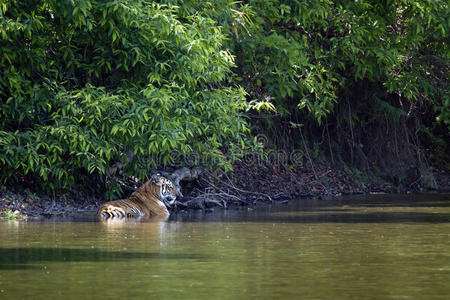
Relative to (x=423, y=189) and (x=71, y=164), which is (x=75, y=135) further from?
(x=423, y=189)

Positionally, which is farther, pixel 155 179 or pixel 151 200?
pixel 155 179

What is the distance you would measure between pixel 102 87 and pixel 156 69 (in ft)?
3.31

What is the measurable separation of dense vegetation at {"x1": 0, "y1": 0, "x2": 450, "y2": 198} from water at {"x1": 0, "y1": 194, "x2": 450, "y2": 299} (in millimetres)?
1820

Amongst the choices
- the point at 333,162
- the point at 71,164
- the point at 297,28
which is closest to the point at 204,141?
the point at 71,164

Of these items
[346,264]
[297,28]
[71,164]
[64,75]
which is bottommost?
[346,264]

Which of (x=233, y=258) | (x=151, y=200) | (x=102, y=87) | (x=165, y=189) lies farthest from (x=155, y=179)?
(x=233, y=258)

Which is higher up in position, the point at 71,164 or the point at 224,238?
the point at 71,164

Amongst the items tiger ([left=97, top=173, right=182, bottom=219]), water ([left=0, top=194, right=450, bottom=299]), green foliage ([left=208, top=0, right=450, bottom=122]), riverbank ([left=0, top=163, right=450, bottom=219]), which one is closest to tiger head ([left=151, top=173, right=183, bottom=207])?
tiger ([left=97, top=173, right=182, bottom=219])

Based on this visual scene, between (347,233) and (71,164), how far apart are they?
6.80m

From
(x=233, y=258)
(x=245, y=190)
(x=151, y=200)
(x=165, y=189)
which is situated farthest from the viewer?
(x=245, y=190)

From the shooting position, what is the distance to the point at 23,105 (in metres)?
16.7

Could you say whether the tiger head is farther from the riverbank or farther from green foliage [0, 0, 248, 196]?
the riverbank

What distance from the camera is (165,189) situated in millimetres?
17906

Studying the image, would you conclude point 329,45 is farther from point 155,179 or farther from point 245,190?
point 155,179
